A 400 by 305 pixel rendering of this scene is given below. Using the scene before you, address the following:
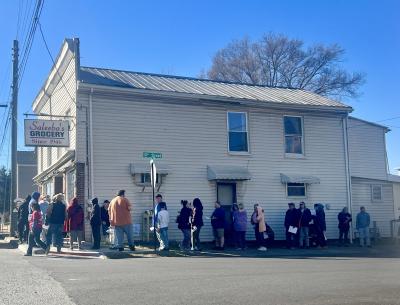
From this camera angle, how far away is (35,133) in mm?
19297

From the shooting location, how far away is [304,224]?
814 inches

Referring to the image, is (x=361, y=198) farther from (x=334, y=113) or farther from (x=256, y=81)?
(x=256, y=81)

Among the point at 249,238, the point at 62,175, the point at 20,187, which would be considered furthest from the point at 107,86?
the point at 20,187

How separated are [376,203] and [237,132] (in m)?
7.69

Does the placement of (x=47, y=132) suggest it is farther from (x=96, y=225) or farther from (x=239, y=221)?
(x=239, y=221)

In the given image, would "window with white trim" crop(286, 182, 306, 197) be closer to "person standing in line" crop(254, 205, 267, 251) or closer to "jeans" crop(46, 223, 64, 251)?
"person standing in line" crop(254, 205, 267, 251)

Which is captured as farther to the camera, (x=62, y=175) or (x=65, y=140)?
(x=62, y=175)

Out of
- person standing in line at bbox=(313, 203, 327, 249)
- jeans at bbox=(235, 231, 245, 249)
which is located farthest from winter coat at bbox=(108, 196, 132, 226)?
person standing in line at bbox=(313, 203, 327, 249)

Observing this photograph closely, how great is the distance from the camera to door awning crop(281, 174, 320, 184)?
73.7ft

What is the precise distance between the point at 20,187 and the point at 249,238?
34.0 meters

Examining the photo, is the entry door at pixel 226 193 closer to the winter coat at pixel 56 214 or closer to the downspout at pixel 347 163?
the downspout at pixel 347 163

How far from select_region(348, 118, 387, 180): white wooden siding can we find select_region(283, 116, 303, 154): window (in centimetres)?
285

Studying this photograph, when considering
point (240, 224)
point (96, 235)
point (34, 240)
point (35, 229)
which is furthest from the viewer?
point (240, 224)

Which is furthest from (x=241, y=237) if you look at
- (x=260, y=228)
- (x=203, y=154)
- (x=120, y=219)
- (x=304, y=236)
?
(x=120, y=219)
